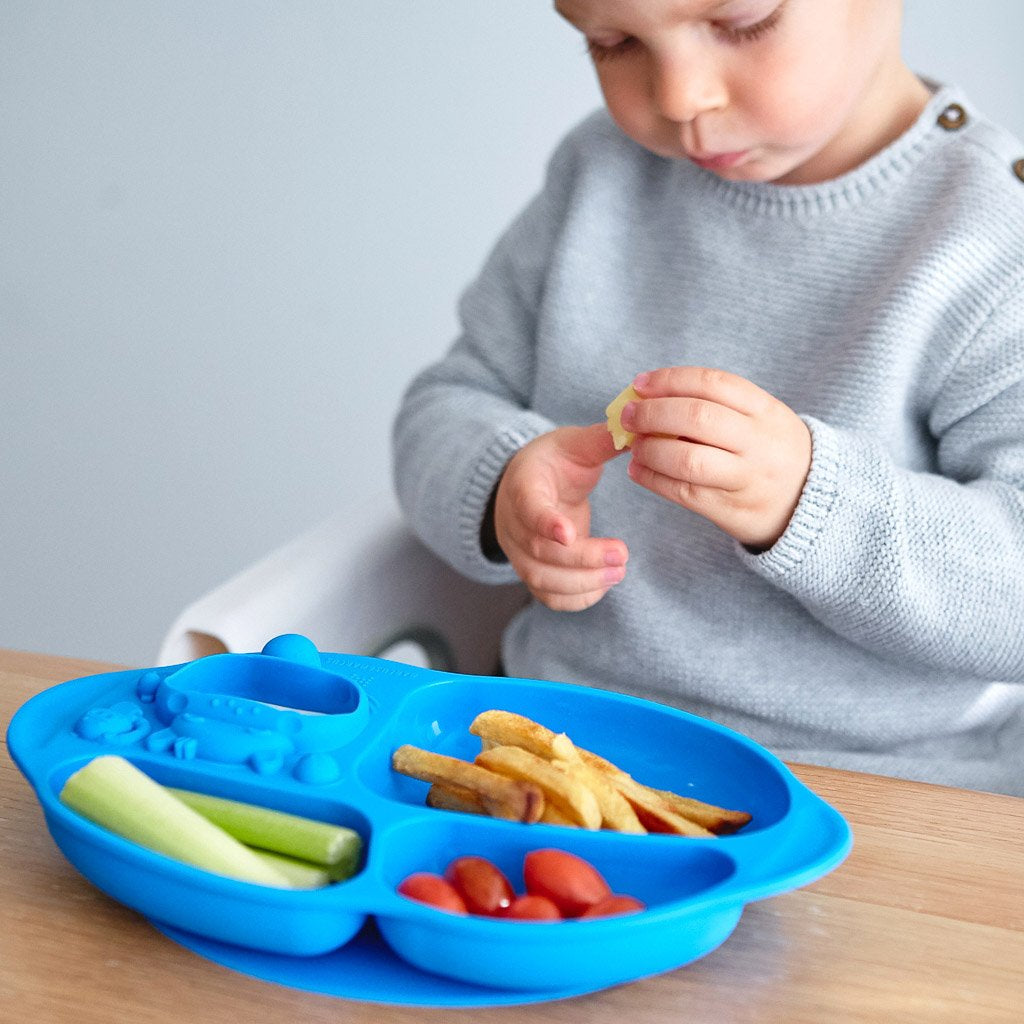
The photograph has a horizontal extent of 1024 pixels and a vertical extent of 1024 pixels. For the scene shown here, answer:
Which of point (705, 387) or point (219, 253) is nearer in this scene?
point (705, 387)

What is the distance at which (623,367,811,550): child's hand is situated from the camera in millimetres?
631

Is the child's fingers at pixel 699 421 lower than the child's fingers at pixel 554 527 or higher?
higher

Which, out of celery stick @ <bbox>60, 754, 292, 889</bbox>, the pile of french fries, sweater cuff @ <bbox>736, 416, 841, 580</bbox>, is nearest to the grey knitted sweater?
sweater cuff @ <bbox>736, 416, 841, 580</bbox>

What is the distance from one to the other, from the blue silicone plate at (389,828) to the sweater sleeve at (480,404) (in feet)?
1.02

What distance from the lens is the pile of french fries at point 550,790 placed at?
1.43 ft

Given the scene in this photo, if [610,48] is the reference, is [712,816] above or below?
below

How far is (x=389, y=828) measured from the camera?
16.8 inches

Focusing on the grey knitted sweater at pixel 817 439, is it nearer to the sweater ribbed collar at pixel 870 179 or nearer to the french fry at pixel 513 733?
the sweater ribbed collar at pixel 870 179

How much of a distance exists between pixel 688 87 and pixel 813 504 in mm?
239

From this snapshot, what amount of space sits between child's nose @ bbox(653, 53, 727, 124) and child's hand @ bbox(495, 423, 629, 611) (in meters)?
0.18

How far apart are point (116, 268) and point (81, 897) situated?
1451mm

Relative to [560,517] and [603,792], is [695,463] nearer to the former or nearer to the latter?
[560,517]

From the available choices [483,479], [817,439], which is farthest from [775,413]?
[483,479]

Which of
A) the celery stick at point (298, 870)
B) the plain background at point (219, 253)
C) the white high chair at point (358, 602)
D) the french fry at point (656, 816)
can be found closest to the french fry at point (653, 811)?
the french fry at point (656, 816)
